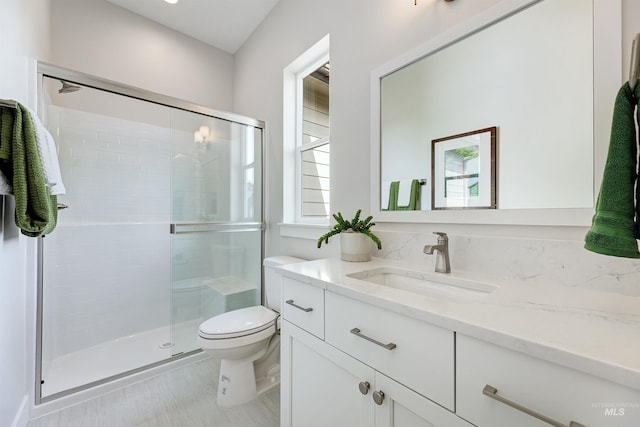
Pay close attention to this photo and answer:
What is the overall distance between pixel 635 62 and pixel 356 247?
1.01 metres

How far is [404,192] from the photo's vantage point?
4.37 ft

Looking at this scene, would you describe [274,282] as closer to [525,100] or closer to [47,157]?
[47,157]

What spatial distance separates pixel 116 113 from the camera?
2.30 m

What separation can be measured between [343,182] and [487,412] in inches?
49.0

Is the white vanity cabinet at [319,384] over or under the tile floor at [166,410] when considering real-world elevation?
over

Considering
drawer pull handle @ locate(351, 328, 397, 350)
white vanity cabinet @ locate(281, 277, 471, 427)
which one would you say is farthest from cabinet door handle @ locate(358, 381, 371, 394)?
drawer pull handle @ locate(351, 328, 397, 350)

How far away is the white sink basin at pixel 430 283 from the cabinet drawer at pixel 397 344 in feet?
0.69

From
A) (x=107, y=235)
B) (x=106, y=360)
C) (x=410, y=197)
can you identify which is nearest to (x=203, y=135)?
(x=107, y=235)

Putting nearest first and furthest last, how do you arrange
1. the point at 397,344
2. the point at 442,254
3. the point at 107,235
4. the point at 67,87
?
the point at 397,344, the point at 442,254, the point at 67,87, the point at 107,235

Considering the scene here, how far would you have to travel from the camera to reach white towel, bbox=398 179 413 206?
1318 millimetres

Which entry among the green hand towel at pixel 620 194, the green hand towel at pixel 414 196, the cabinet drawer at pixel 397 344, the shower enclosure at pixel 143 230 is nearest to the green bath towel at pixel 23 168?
the shower enclosure at pixel 143 230

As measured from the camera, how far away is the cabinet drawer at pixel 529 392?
0.44 m

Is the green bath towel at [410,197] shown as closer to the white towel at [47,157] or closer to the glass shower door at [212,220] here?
the glass shower door at [212,220]

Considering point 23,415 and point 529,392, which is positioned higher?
point 529,392
